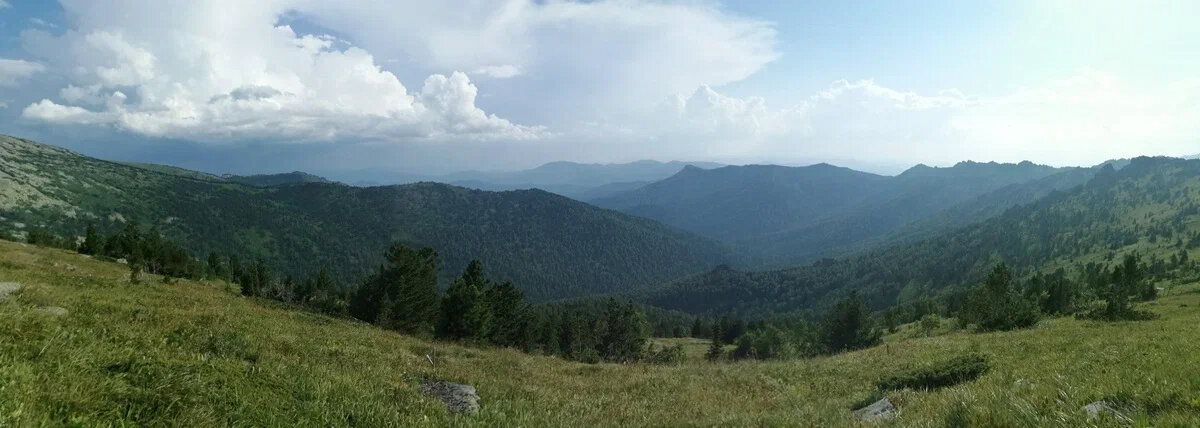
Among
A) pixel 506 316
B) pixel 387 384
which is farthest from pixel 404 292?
pixel 387 384

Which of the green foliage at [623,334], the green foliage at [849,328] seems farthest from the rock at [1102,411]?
the green foliage at [623,334]

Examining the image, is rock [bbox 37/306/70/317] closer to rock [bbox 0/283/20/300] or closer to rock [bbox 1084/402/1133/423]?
rock [bbox 0/283/20/300]

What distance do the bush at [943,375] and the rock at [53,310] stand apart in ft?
70.3

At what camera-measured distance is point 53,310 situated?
11938 mm

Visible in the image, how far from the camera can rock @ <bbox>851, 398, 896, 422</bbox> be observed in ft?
35.7

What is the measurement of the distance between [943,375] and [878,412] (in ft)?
17.2

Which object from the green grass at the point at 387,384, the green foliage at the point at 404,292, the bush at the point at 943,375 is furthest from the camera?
the green foliage at the point at 404,292

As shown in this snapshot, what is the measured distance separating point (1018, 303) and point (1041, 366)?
32057 mm

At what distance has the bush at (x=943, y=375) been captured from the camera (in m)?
15.3

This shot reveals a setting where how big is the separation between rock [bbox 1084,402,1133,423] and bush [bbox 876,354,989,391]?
7.18 meters

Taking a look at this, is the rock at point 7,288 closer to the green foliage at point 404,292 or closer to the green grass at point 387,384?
the green grass at point 387,384

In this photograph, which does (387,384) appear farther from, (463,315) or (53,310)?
(463,315)

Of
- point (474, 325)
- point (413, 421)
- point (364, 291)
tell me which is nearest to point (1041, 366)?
point (413, 421)

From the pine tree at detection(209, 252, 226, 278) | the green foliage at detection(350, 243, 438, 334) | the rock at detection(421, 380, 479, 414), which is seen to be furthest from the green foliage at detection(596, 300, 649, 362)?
the rock at detection(421, 380, 479, 414)
